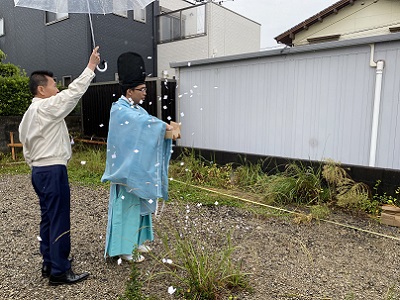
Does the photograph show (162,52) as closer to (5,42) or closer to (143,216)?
(5,42)

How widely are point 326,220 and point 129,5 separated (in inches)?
126

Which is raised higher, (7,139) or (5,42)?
(5,42)

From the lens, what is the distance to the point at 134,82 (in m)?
2.55

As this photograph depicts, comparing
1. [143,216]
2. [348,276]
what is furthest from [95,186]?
[348,276]

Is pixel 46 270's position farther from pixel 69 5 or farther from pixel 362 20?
pixel 362 20

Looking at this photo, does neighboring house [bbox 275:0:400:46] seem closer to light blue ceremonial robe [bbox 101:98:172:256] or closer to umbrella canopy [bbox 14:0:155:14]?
umbrella canopy [bbox 14:0:155:14]

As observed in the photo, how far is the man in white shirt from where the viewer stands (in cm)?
217

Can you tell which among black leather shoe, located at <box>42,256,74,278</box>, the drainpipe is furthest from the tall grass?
the drainpipe

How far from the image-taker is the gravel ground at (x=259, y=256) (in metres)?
2.26

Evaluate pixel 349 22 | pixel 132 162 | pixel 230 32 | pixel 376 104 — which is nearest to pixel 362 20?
pixel 349 22

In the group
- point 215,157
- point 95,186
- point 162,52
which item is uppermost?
point 162,52

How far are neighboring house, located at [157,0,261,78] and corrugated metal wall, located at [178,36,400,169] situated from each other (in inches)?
148

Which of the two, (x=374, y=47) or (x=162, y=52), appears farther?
(x=162, y=52)

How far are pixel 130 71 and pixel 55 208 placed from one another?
3.91 ft
